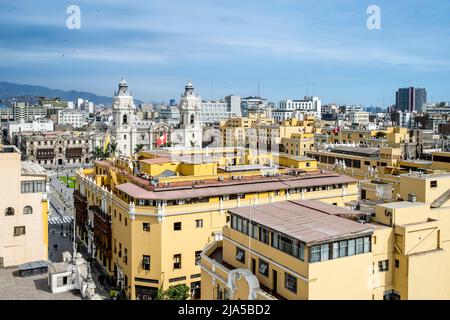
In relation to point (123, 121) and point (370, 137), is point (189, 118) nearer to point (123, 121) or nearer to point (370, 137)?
point (123, 121)

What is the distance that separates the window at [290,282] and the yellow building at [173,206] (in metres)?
17.0

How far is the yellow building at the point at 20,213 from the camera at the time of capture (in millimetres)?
37344

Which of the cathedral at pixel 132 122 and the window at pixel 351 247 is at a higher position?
the cathedral at pixel 132 122

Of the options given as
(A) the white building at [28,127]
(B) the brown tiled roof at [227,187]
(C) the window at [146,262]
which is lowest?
(C) the window at [146,262]

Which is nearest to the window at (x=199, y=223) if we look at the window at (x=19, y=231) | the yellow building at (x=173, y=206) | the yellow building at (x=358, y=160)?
the yellow building at (x=173, y=206)

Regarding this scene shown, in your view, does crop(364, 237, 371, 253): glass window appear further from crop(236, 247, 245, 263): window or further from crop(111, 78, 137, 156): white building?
crop(111, 78, 137, 156): white building

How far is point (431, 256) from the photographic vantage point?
25.5m

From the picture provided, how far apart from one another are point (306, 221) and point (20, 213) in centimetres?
2463

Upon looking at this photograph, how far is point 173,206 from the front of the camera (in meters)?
37.2

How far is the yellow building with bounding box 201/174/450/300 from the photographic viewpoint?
67.5 ft

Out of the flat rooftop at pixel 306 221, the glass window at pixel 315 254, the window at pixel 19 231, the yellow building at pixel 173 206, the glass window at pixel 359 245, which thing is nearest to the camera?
the glass window at pixel 315 254

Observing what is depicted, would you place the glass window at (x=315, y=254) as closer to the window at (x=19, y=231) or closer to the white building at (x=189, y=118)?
the window at (x=19, y=231)

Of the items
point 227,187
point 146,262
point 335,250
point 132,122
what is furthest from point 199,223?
point 132,122
